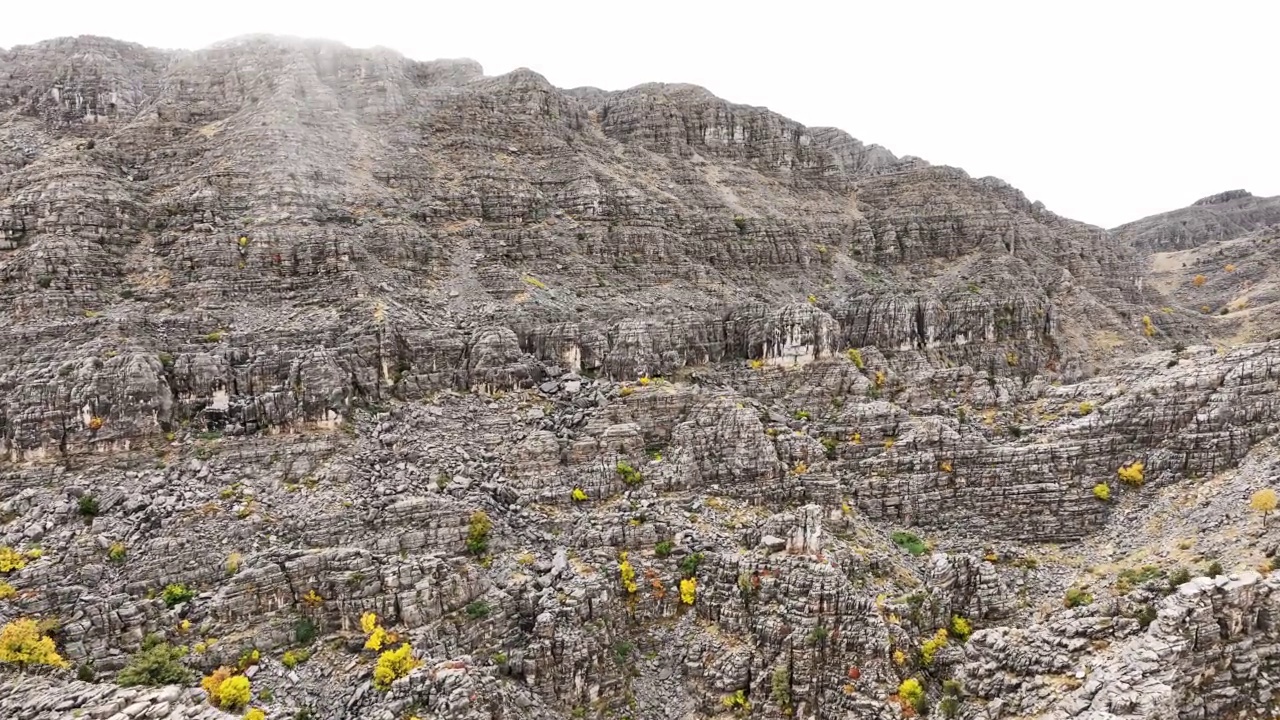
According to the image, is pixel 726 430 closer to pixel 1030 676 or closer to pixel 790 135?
pixel 1030 676

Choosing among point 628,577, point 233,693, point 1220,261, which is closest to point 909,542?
point 628,577

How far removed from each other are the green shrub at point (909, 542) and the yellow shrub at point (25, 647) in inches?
1711

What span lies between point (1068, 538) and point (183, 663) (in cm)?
4924

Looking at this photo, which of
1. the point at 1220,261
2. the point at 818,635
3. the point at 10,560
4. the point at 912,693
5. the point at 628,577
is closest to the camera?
the point at 10,560

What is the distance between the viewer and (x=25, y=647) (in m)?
28.6

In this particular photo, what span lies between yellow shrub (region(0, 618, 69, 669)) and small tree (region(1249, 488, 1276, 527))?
56759mm

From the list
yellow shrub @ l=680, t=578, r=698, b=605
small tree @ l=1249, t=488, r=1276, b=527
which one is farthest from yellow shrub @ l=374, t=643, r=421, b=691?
small tree @ l=1249, t=488, r=1276, b=527

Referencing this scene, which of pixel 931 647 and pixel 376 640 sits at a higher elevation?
pixel 376 640

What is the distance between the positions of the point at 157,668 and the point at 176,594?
3.70 m

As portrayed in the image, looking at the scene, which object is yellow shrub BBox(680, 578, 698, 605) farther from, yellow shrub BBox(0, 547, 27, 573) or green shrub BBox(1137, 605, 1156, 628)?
yellow shrub BBox(0, 547, 27, 573)

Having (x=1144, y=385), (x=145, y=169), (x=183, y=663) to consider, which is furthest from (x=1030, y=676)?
(x=145, y=169)

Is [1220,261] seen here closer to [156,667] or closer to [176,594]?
[176,594]

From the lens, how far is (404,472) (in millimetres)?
40312

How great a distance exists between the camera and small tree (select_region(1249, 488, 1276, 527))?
3588 centimetres
